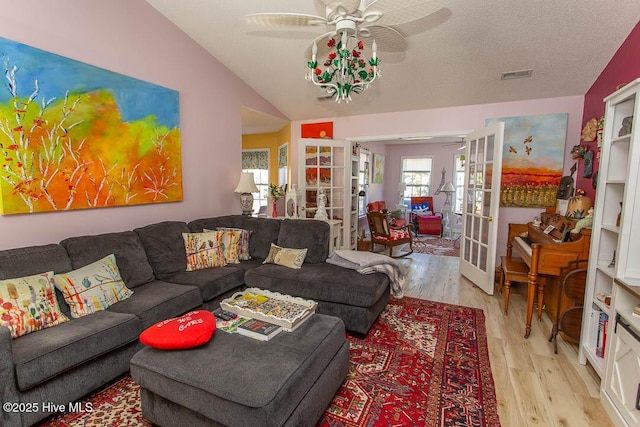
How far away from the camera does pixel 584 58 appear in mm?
3025

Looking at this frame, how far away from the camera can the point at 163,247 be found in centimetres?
292

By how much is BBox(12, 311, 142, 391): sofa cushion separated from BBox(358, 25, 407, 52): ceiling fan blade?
2375 millimetres

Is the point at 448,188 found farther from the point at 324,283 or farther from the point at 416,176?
the point at 324,283

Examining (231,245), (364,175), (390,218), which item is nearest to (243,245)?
(231,245)

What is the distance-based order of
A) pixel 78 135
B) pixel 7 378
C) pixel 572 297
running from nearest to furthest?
pixel 7 378, pixel 572 297, pixel 78 135

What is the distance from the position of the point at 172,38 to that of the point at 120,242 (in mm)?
2183

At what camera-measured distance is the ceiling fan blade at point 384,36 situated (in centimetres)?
198

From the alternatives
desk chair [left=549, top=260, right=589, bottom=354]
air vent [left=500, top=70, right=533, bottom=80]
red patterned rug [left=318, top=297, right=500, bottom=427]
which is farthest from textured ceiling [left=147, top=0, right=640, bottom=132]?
red patterned rug [left=318, top=297, right=500, bottom=427]

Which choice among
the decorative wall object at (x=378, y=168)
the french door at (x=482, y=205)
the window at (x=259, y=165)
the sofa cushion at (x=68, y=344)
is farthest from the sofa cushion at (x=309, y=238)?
the decorative wall object at (x=378, y=168)

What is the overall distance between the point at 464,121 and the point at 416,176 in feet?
14.4

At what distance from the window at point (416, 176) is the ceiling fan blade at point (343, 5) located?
7226 millimetres

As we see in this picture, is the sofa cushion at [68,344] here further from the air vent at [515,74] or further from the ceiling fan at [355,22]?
the air vent at [515,74]

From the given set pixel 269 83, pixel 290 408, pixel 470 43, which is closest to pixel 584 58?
pixel 470 43

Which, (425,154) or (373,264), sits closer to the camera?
(373,264)
